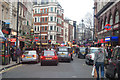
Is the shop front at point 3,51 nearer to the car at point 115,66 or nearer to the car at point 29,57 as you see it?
the car at point 29,57

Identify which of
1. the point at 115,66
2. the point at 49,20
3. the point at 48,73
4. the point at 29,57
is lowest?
the point at 48,73

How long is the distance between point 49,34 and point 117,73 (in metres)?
65.0

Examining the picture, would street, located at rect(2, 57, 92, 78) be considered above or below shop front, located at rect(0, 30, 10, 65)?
below

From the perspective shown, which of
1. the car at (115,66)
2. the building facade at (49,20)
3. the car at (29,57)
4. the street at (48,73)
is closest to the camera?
the car at (115,66)

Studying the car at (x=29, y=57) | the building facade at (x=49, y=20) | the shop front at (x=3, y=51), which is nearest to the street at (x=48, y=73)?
the shop front at (x=3, y=51)

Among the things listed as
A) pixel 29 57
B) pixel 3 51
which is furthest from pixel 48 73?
pixel 29 57

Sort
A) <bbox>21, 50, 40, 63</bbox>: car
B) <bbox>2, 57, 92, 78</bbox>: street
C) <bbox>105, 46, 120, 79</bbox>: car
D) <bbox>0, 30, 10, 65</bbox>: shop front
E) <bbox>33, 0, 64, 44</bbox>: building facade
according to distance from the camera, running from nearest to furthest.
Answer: <bbox>105, 46, 120, 79</bbox>: car, <bbox>2, 57, 92, 78</bbox>: street, <bbox>0, 30, 10, 65</bbox>: shop front, <bbox>21, 50, 40, 63</bbox>: car, <bbox>33, 0, 64, 44</bbox>: building facade

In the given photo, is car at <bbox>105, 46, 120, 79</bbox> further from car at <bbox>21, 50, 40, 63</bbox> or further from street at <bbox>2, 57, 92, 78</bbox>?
car at <bbox>21, 50, 40, 63</bbox>

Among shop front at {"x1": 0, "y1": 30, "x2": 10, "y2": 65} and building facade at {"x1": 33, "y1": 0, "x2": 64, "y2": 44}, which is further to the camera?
building facade at {"x1": 33, "y1": 0, "x2": 64, "y2": 44}

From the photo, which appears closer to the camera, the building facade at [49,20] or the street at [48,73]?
the street at [48,73]

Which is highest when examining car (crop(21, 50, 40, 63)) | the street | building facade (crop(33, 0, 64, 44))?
building facade (crop(33, 0, 64, 44))

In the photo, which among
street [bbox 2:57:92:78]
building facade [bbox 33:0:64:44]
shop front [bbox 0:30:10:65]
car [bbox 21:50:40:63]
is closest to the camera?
street [bbox 2:57:92:78]

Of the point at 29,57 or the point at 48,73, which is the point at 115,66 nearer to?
the point at 48,73

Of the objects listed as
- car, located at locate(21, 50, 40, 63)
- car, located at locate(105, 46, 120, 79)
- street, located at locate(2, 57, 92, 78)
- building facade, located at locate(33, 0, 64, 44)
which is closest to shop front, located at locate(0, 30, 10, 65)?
street, located at locate(2, 57, 92, 78)
